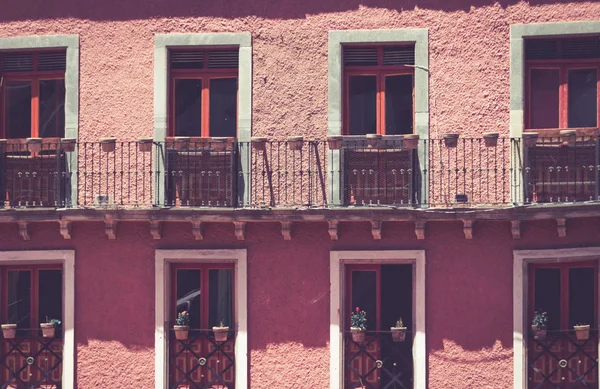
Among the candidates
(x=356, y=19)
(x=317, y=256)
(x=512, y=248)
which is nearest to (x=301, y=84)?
(x=356, y=19)

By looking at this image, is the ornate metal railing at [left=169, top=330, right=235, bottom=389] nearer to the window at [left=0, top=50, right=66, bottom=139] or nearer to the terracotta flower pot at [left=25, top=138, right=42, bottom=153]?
the terracotta flower pot at [left=25, top=138, right=42, bottom=153]

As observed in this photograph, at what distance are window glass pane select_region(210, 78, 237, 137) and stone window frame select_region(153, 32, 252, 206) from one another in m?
0.24

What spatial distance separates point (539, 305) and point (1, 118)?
361 inches

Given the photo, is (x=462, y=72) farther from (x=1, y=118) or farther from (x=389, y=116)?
(x=1, y=118)

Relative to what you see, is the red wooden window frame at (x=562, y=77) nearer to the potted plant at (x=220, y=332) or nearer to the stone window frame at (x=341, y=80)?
the stone window frame at (x=341, y=80)

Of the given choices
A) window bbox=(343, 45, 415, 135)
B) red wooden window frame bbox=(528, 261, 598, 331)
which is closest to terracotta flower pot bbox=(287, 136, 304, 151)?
window bbox=(343, 45, 415, 135)

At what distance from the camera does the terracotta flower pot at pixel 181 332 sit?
21.2m

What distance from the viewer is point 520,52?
21016 millimetres

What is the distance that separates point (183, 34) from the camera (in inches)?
852

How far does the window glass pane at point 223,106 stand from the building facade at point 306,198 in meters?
0.03

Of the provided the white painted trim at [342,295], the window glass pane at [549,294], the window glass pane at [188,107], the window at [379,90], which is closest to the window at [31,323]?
the window glass pane at [188,107]

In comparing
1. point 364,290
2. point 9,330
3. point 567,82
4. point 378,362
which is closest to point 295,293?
point 364,290

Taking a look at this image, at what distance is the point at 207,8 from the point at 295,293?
475 cm

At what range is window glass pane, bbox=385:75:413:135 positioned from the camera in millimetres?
21422
